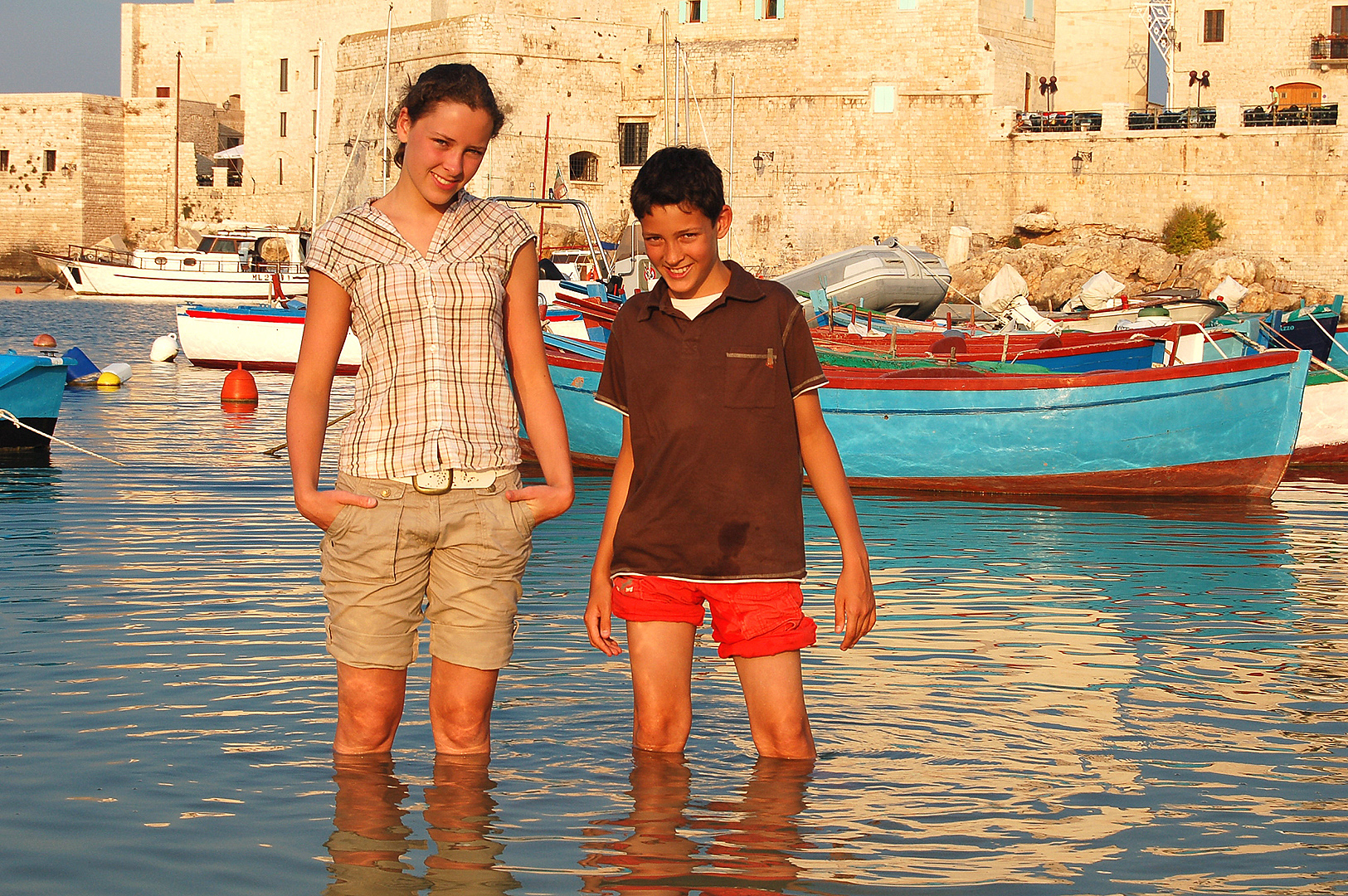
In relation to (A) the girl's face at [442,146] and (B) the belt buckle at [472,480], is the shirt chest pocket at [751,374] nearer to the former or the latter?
(B) the belt buckle at [472,480]

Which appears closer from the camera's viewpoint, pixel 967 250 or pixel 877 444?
pixel 877 444

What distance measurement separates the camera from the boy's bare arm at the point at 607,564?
3.48 metres

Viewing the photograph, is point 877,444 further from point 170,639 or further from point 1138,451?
point 170,639

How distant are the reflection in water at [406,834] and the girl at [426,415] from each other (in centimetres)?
37

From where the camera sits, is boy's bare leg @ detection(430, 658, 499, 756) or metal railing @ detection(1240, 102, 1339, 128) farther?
metal railing @ detection(1240, 102, 1339, 128)

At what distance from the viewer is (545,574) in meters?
7.16

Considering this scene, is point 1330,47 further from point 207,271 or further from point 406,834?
point 406,834

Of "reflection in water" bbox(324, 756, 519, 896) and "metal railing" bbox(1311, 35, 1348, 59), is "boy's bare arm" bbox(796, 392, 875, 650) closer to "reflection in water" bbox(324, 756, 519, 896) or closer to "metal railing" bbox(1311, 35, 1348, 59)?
"reflection in water" bbox(324, 756, 519, 896)

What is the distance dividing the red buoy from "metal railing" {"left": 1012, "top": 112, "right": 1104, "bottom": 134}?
912 inches

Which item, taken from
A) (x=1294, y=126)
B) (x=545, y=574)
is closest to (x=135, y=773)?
(x=545, y=574)

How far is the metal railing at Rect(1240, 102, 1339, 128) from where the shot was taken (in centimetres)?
3141

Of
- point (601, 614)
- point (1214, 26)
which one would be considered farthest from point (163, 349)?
point (1214, 26)

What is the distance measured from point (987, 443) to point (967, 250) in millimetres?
25365

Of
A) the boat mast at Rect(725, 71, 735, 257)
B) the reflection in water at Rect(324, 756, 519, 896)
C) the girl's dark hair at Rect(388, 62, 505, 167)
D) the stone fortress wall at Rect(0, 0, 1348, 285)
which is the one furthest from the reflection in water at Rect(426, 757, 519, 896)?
the boat mast at Rect(725, 71, 735, 257)
